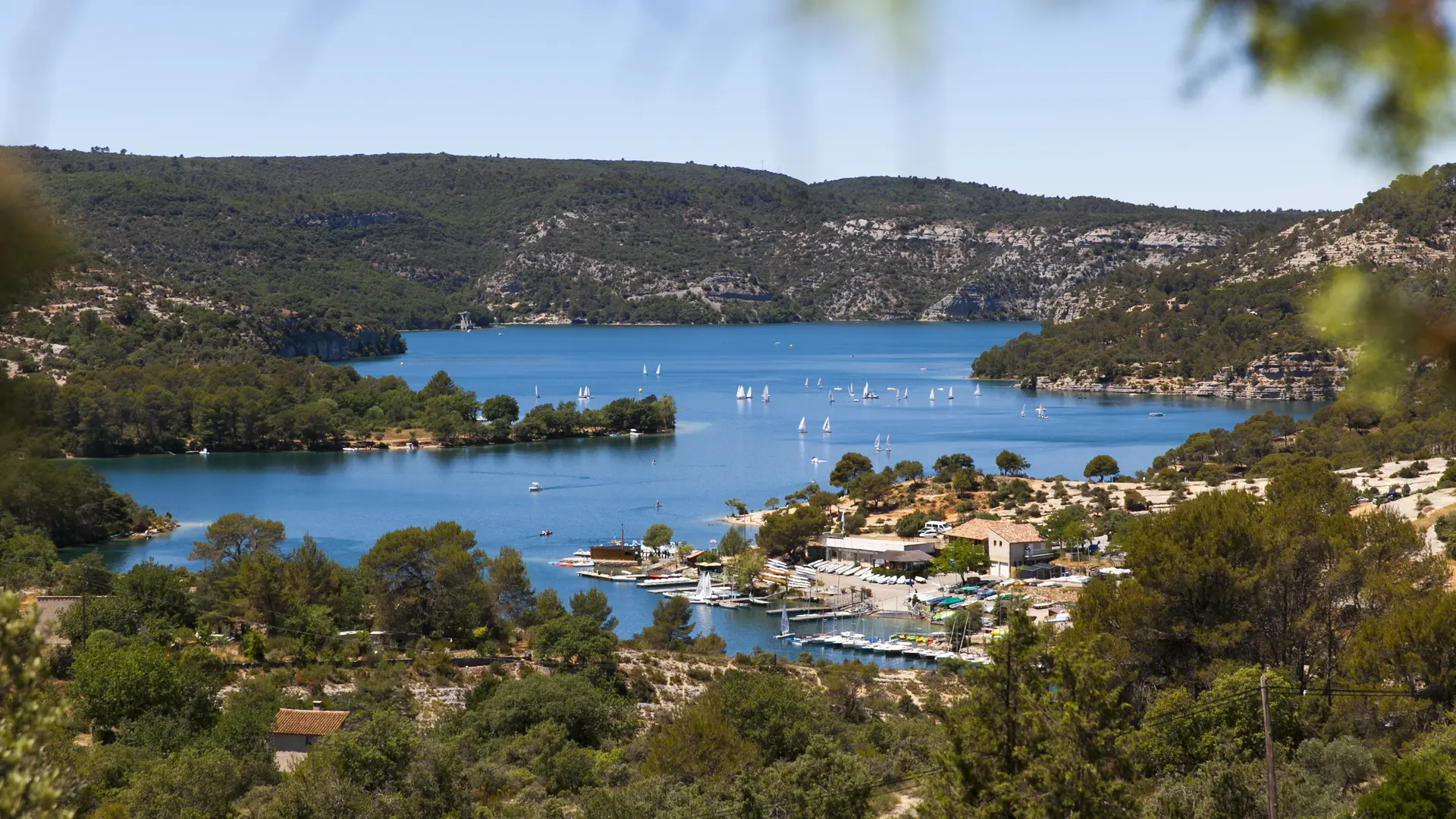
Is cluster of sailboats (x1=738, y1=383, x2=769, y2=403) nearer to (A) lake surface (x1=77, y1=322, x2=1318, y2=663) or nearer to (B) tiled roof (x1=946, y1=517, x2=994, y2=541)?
(A) lake surface (x1=77, y1=322, x2=1318, y2=663)

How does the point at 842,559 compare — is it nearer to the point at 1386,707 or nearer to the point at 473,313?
the point at 1386,707

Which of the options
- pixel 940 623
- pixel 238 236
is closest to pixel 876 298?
pixel 238 236

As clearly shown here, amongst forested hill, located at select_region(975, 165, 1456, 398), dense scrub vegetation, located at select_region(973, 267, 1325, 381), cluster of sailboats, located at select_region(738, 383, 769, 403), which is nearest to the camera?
forested hill, located at select_region(975, 165, 1456, 398)

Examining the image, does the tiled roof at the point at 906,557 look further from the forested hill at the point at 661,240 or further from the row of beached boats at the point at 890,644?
the forested hill at the point at 661,240

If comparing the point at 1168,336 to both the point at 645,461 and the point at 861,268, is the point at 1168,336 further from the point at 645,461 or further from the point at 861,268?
the point at 861,268

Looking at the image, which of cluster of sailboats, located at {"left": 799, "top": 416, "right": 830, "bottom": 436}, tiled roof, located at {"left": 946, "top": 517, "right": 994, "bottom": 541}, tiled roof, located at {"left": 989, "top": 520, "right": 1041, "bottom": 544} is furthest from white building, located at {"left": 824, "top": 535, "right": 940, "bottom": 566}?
cluster of sailboats, located at {"left": 799, "top": 416, "right": 830, "bottom": 436}
